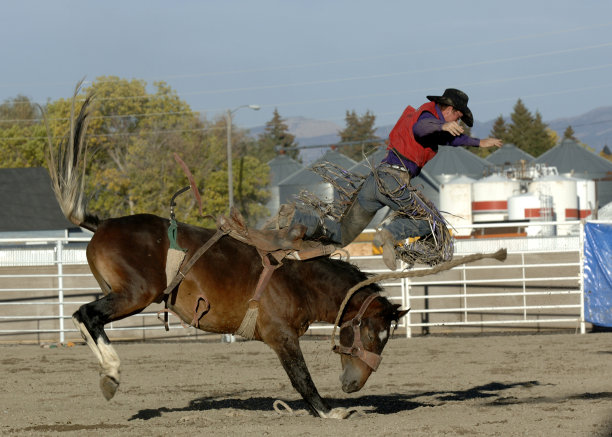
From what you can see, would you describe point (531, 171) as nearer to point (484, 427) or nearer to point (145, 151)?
point (145, 151)

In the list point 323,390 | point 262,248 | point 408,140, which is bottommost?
point 323,390

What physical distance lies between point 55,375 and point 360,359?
17.5ft

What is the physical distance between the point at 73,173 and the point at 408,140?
8.43ft

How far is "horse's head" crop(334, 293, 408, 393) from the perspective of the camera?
6340 mm

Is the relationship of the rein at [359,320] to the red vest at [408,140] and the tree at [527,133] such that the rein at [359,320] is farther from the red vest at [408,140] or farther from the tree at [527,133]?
the tree at [527,133]

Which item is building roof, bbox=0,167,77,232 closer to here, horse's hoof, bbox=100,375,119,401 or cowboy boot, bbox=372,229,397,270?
horse's hoof, bbox=100,375,119,401

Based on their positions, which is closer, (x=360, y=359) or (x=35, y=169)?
(x=360, y=359)

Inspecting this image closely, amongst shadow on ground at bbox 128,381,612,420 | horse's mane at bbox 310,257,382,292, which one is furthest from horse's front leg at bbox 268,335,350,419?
shadow on ground at bbox 128,381,612,420

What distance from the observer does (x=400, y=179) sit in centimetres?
611

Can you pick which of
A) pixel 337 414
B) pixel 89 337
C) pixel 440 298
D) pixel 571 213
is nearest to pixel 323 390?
pixel 337 414

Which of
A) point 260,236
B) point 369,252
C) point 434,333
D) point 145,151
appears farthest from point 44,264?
point 145,151

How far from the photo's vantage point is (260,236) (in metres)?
6.32

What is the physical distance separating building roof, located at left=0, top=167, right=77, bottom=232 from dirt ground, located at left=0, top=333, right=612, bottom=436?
27.8 meters

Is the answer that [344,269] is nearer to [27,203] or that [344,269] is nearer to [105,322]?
[105,322]
